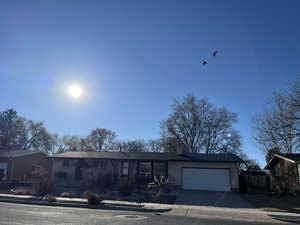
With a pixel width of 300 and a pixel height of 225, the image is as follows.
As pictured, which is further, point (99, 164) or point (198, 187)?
point (99, 164)

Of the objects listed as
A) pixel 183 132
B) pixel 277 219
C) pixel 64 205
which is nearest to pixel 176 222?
pixel 277 219

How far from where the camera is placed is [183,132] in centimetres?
3447

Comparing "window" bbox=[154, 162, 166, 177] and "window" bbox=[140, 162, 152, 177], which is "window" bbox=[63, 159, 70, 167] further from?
"window" bbox=[154, 162, 166, 177]

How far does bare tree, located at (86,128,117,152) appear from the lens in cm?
4722

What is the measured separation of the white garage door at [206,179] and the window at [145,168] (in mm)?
3429

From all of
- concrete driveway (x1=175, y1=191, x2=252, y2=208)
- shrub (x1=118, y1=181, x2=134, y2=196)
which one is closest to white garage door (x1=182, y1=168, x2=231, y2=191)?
concrete driveway (x1=175, y1=191, x2=252, y2=208)

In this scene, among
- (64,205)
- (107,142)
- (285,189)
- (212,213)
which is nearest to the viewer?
(212,213)

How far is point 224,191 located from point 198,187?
7.34 ft

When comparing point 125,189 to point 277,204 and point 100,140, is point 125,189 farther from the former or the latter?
point 100,140

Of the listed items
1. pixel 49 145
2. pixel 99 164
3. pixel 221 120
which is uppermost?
pixel 221 120

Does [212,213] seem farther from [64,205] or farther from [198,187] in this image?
[198,187]

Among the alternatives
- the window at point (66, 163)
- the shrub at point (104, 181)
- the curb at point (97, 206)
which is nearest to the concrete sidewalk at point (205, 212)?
the curb at point (97, 206)

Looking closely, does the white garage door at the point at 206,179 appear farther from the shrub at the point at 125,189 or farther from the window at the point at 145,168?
the shrub at the point at 125,189

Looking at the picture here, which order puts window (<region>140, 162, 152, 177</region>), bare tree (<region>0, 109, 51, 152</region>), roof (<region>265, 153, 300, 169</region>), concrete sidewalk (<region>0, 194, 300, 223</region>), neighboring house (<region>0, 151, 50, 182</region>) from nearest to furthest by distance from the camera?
concrete sidewalk (<region>0, 194, 300, 223</region>)
roof (<region>265, 153, 300, 169</region>)
window (<region>140, 162, 152, 177</region>)
neighboring house (<region>0, 151, 50, 182</region>)
bare tree (<region>0, 109, 51, 152</region>)
